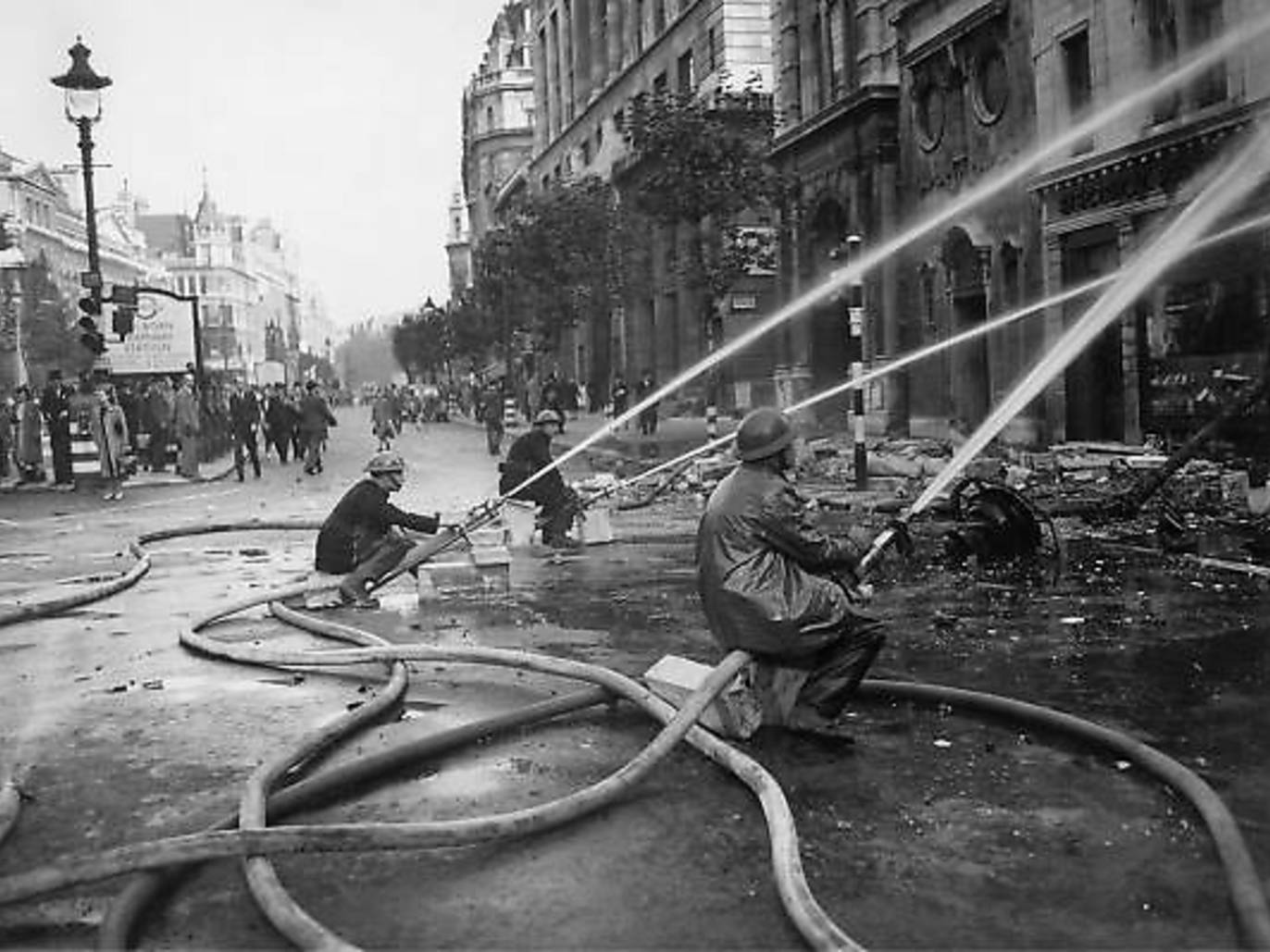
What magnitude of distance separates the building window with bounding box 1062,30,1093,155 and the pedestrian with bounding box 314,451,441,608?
55.8ft

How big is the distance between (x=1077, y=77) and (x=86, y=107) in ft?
58.8

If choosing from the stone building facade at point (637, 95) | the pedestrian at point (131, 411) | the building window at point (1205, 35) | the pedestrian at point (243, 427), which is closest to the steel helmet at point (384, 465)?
the building window at point (1205, 35)

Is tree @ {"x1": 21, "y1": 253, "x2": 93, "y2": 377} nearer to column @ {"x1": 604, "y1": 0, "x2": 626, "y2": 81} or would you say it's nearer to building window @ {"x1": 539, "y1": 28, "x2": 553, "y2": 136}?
building window @ {"x1": 539, "y1": 28, "x2": 553, "y2": 136}

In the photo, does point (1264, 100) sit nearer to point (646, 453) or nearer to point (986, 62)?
point (986, 62)

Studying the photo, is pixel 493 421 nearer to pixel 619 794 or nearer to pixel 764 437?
pixel 764 437

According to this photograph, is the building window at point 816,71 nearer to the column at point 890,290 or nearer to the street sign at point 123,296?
the column at point 890,290

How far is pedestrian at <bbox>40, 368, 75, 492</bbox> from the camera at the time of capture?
27.7m

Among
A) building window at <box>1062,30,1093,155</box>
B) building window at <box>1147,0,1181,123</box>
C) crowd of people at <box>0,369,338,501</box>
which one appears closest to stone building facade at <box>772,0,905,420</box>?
building window at <box>1062,30,1093,155</box>

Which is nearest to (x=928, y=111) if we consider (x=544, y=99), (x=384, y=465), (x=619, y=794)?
(x=384, y=465)

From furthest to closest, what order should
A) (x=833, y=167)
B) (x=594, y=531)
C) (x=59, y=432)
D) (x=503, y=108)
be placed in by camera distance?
(x=503, y=108) < (x=833, y=167) < (x=59, y=432) < (x=594, y=531)

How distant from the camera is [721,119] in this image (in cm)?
3184

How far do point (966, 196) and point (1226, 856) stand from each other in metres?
24.9

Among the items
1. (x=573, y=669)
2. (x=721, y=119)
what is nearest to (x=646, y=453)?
(x=721, y=119)

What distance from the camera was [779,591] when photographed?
21.7 ft
